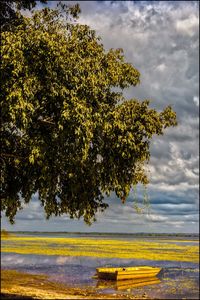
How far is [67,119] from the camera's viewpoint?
540 inches

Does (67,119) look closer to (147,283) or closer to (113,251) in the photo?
(147,283)

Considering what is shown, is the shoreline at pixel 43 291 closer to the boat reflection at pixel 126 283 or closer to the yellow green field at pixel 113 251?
the boat reflection at pixel 126 283

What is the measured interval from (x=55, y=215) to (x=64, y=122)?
5.71 m

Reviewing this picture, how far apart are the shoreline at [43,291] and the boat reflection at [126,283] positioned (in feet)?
7.72

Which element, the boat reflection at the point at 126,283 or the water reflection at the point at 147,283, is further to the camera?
the boat reflection at the point at 126,283

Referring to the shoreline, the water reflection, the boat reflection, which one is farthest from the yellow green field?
the shoreline

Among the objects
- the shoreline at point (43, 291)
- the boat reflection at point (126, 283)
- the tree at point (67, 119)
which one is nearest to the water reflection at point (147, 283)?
the boat reflection at point (126, 283)

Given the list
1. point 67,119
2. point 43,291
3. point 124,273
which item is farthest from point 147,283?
point 67,119

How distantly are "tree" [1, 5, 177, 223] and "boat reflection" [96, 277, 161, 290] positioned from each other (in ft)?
64.9

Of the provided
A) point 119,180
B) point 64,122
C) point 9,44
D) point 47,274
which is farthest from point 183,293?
point 9,44

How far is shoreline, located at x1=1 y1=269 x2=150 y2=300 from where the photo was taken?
87.8 feet

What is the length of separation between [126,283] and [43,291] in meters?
10.6

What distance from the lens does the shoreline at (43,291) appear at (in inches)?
1053

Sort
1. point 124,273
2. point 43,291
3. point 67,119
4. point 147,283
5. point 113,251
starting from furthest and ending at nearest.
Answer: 1. point 113,251
2. point 124,273
3. point 147,283
4. point 43,291
5. point 67,119
